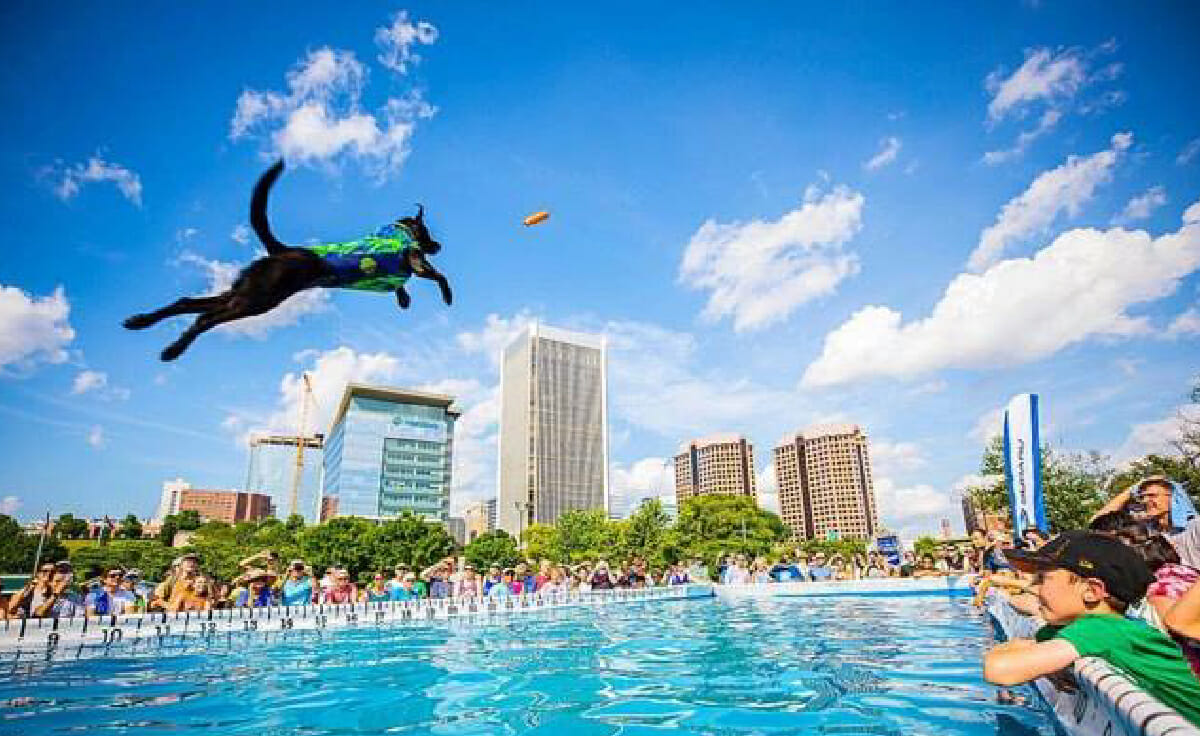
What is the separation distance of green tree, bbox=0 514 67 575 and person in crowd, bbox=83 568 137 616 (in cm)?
6576

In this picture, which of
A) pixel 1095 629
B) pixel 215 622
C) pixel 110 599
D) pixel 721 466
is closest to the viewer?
pixel 1095 629

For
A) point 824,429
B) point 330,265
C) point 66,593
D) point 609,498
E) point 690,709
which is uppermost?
point 824,429

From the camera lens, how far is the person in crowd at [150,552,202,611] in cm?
1372

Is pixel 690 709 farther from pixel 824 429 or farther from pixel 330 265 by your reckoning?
pixel 824 429

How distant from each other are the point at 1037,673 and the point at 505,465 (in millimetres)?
143440

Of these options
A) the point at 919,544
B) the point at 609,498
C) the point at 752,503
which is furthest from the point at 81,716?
the point at 609,498

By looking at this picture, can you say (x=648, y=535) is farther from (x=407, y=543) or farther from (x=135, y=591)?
(x=135, y=591)

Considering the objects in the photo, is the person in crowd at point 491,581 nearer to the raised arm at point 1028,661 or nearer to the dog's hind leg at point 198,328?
the dog's hind leg at point 198,328

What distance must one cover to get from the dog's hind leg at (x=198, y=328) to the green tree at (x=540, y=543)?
193 ft

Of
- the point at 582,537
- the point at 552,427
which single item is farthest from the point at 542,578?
the point at 552,427

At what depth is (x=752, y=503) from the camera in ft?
279

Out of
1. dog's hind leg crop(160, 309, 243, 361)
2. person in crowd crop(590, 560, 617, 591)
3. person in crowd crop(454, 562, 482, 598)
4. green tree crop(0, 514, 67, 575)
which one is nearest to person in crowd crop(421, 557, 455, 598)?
person in crowd crop(454, 562, 482, 598)

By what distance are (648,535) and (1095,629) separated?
48.9 meters

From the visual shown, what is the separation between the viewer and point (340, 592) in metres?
16.8
